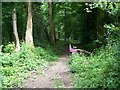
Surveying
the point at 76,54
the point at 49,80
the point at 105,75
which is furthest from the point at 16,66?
the point at 105,75

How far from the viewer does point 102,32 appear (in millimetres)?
14320

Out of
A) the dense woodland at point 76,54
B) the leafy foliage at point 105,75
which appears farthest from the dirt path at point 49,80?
the leafy foliage at point 105,75

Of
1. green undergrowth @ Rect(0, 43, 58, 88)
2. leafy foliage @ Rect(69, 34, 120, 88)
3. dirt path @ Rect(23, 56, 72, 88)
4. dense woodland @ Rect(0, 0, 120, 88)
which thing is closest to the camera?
leafy foliage @ Rect(69, 34, 120, 88)

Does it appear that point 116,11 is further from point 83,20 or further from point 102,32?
point 83,20

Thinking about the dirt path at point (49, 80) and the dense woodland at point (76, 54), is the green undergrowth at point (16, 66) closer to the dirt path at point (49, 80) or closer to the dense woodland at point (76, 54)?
the dense woodland at point (76, 54)

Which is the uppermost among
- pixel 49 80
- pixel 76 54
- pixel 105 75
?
pixel 105 75

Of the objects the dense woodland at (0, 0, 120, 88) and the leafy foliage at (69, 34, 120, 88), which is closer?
the leafy foliage at (69, 34, 120, 88)

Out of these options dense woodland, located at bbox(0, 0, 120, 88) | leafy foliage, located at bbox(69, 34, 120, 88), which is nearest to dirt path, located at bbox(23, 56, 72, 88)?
dense woodland, located at bbox(0, 0, 120, 88)

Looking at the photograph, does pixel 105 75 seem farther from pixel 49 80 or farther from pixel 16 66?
pixel 16 66

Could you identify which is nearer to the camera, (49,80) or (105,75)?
(105,75)

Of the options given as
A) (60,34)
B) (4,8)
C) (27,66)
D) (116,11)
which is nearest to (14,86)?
(27,66)

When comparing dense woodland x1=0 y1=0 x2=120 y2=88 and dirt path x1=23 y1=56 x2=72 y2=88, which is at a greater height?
dense woodland x1=0 y1=0 x2=120 y2=88

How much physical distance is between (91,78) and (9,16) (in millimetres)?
11301

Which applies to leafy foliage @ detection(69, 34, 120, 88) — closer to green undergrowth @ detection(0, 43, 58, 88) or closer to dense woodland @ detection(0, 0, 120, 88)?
dense woodland @ detection(0, 0, 120, 88)
